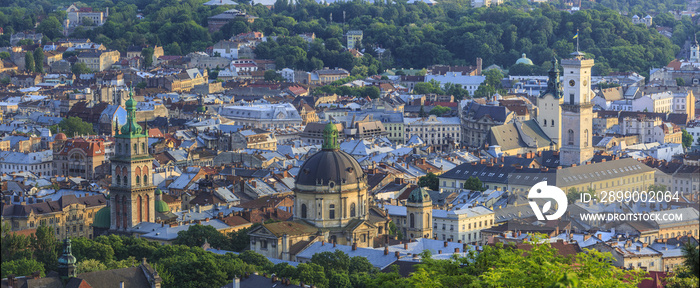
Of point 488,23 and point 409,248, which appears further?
point 488,23

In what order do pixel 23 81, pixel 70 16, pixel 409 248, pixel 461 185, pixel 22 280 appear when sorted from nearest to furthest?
pixel 22 280
pixel 409 248
pixel 461 185
pixel 23 81
pixel 70 16

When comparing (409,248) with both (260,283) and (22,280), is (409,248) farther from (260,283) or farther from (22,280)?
(22,280)

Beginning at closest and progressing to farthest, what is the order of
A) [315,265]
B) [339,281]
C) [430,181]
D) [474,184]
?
[339,281] → [315,265] → [474,184] → [430,181]

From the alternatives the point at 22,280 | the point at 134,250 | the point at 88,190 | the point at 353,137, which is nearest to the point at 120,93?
the point at 353,137

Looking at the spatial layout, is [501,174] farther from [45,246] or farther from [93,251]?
[93,251]

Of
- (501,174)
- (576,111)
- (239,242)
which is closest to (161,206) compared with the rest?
(239,242)

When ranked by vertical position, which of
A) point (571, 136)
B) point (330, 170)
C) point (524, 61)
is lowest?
point (571, 136)

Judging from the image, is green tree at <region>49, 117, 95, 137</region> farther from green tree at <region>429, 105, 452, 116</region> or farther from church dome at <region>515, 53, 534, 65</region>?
church dome at <region>515, 53, 534, 65</region>
